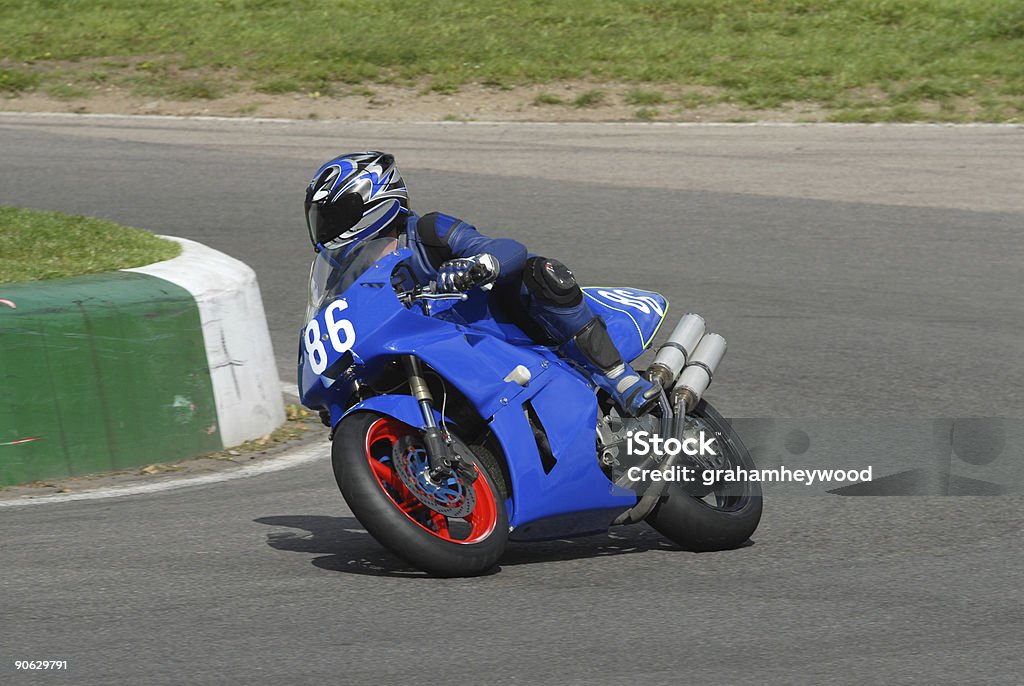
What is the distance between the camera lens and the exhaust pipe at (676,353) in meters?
5.97

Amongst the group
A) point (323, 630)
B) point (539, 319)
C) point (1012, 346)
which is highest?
point (539, 319)

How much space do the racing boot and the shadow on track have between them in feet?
1.84

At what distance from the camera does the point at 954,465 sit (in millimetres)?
6945

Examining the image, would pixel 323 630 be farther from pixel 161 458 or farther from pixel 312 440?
pixel 312 440

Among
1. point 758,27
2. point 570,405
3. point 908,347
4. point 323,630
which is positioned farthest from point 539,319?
point 758,27

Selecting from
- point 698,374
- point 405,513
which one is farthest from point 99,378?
point 698,374

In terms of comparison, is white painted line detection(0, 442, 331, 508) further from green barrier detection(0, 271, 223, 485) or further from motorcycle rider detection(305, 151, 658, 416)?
motorcycle rider detection(305, 151, 658, 416)

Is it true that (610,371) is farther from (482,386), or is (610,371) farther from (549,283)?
(482,386)

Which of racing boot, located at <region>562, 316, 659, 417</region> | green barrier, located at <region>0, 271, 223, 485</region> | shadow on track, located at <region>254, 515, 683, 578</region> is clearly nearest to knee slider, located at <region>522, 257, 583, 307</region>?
racing boot, located at <region>562, 316, 659, 417</region>

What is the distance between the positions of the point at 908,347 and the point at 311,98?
10.7m

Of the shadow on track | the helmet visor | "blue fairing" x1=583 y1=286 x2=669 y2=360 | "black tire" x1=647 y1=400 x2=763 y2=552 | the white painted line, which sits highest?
the helmet visor

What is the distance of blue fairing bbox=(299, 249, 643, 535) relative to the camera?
5391 millimetres

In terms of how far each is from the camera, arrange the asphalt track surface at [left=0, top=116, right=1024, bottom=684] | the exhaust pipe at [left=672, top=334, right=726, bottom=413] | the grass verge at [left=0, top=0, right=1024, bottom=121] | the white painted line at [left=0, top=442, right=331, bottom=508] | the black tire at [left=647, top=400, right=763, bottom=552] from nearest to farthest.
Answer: the asphalt track surface at [left=0, top=116, right=1024, bottom=684], the black tire at [left=647, top=400, right=763, bottom=552], the exhaust pipe at [left=672, top=334, right=726, bottom=413], the white painted line at [left=0, top=442, right=331, bottom=508], the grass verge at [left=0, top=0, right=1024, bottom=121]

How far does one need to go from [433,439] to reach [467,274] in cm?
57
